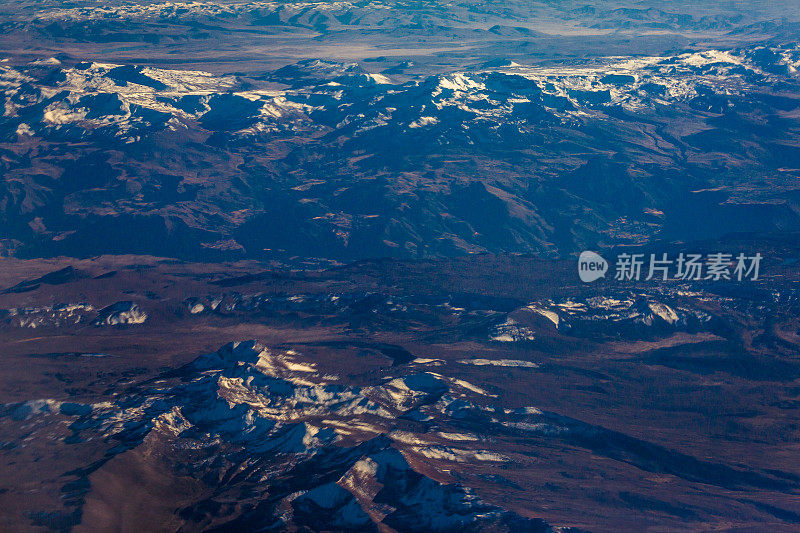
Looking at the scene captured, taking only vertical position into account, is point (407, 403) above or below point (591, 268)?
below

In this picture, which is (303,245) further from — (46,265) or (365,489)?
(365,489)

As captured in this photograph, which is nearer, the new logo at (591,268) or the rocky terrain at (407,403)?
the rocky terrain at (407,403)

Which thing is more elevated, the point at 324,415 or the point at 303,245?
the point at 324,415

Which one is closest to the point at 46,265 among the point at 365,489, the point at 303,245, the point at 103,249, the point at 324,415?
the point at 103,249

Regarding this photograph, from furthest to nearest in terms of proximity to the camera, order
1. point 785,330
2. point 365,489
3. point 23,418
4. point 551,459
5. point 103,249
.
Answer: point 103,249 < point 785,330 < point 23,418 < point 551,459 < point 365,489

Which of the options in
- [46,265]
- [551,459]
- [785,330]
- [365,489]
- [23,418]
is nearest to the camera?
[365,489]

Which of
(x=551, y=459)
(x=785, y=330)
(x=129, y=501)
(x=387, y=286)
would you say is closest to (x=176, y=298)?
(x=387, y=286)

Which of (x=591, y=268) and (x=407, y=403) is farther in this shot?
(x=591, y=268)

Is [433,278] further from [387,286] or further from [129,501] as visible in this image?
[129,501]

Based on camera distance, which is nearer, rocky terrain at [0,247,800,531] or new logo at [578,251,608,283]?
rocky terrain at [0,247,800,531]

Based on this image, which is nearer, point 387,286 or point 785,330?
point 785,330
